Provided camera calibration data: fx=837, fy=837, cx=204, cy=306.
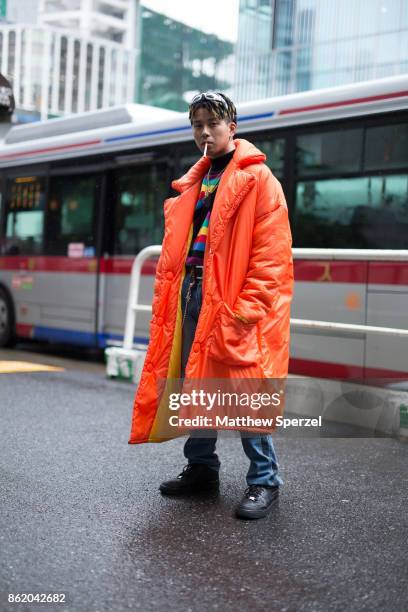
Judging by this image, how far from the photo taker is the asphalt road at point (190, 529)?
285cm

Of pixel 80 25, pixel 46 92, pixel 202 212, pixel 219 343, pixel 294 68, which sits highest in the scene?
pixel 80 25

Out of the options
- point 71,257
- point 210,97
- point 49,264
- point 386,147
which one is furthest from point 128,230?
point 210,97

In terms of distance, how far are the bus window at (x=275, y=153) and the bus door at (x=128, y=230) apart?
153 centimetres

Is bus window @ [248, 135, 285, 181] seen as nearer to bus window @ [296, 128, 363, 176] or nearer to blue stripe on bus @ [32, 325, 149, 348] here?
bus window @ [296, 128, 363, 176]

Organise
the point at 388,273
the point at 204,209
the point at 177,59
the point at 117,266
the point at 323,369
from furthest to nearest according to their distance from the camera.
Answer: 1. the point at 177,59
2. the point at 117,266
3. the point at 323,369
4. the point at 388,273
5. the point at 204,209

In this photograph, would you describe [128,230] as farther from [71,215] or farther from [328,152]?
[328,152]

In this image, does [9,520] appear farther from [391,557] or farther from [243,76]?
[243,76]

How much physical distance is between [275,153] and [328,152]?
65 cm

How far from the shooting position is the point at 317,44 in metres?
33.9

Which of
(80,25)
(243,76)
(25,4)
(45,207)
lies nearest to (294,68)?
(243,76)

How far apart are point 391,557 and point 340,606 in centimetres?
57

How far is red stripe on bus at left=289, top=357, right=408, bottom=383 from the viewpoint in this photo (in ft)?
22.6

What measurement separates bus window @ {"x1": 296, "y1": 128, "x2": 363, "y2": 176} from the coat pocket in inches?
164

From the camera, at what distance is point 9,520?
354 centimetres
